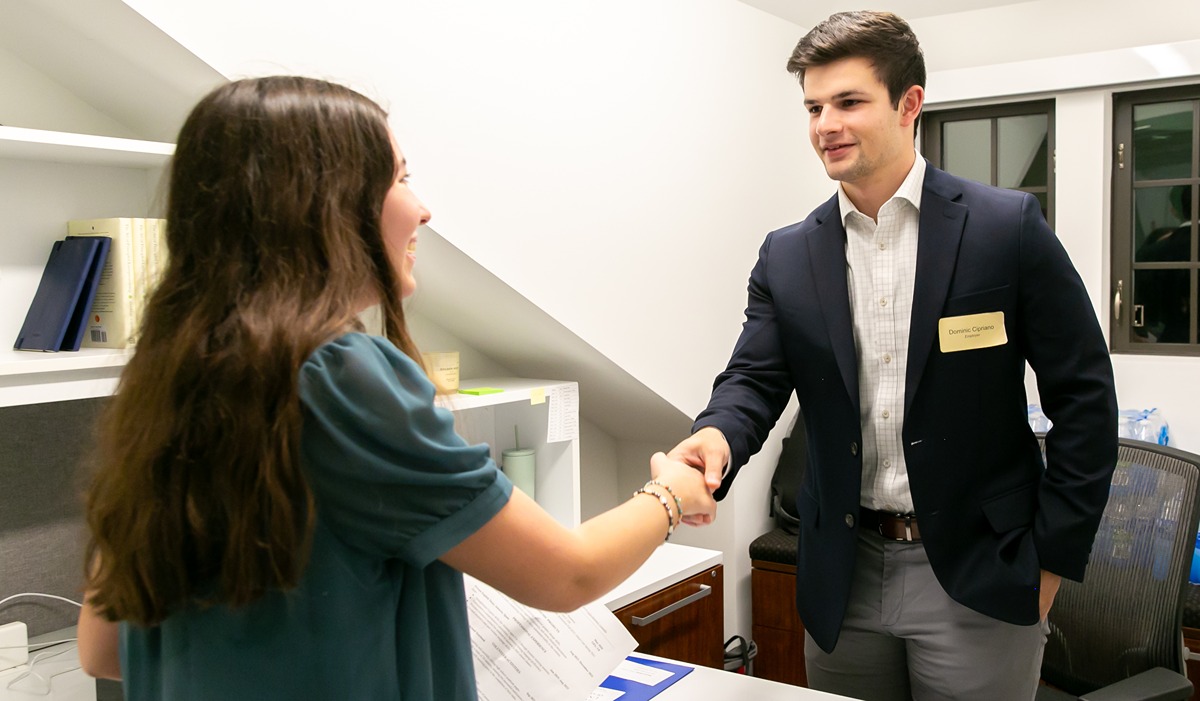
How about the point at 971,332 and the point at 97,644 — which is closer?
the point at 97,644

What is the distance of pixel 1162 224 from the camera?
148 inches

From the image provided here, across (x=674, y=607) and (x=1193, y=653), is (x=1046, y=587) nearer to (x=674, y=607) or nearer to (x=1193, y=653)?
(x=674, y=607)

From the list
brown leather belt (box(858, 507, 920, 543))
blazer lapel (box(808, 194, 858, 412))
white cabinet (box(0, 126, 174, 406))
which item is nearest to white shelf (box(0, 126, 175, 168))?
white cabinet (box(0, 126, 174, 406))

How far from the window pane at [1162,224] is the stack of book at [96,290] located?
3.58 metres

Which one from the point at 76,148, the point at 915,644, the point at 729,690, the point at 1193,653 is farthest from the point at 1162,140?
the point at 76,148

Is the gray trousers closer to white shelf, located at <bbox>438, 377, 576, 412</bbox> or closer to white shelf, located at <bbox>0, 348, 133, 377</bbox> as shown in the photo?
white shelf, located at <bbox>438, 377, 576, 412</bbox>

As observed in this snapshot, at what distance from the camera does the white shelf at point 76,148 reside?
5.37 feet

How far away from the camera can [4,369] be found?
62.4 inches

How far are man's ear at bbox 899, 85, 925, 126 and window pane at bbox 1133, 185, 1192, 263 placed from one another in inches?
100

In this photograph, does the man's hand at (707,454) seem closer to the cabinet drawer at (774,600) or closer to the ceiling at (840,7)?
the cabinet drawer at (774,600)

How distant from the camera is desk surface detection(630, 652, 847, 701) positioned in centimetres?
156

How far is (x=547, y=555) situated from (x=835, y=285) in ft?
3.33

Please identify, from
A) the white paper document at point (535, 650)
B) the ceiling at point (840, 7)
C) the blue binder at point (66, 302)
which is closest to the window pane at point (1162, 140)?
the ceiling at point (840, 7)

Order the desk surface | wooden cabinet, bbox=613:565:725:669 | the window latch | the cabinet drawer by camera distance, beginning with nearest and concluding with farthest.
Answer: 1. the desk surface
2. wooden cabinet, bbox=613:565:725:669
3. the cabinet drawer
4. the window latch
